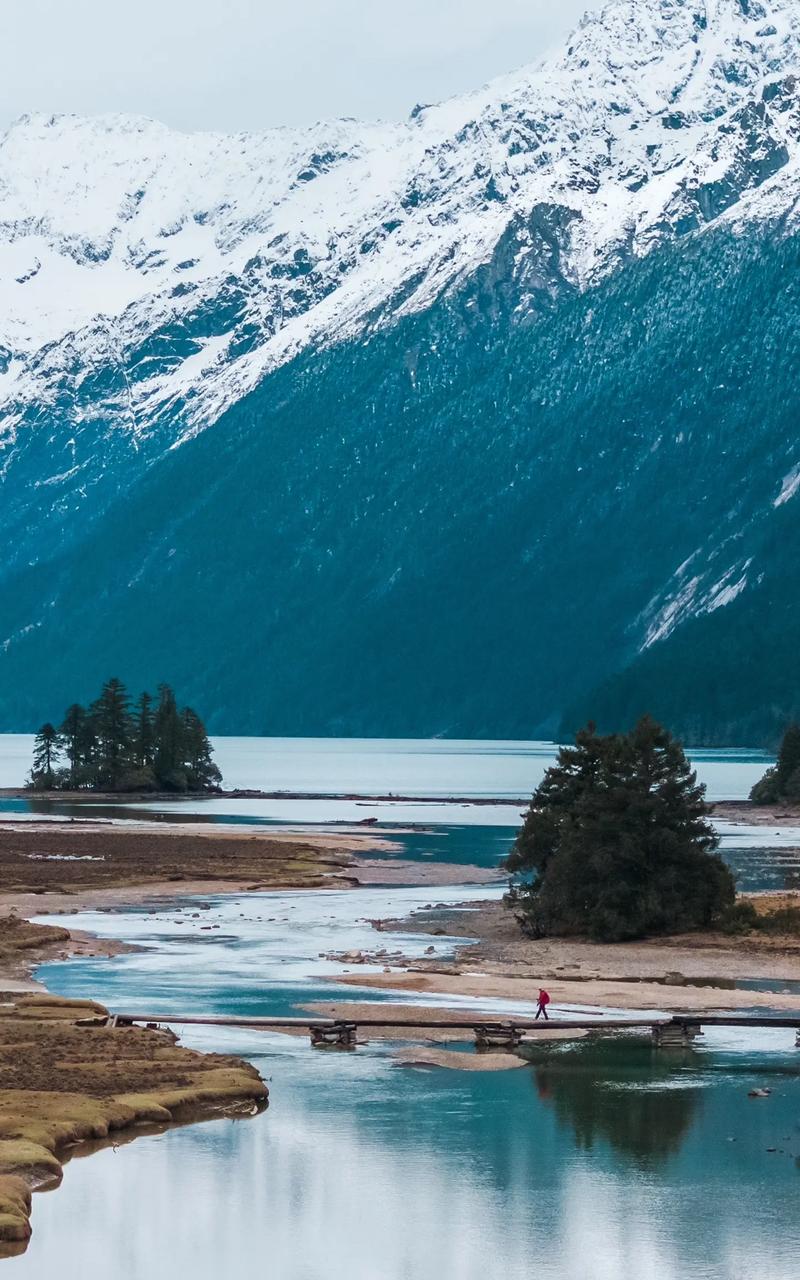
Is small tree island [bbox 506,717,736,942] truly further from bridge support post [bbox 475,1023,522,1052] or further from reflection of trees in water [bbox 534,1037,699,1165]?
bridge support post [bbox 475,1023,522,1052]

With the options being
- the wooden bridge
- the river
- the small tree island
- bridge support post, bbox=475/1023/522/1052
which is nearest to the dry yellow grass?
the river

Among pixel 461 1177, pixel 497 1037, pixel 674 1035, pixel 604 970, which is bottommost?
pixel 461 1177

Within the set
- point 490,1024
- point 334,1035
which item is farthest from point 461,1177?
point 334,1035

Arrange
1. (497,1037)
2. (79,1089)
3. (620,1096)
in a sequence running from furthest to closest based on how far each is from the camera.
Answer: (497,1037) → (620,1096) → (79,1089)

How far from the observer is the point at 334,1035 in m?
66.5

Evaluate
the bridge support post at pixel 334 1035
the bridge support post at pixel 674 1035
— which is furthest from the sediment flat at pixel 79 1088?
the bridge support post at pixel 674 1035

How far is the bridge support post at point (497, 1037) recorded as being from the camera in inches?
2591

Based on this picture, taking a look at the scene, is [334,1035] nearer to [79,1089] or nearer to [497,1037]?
[497,1037]

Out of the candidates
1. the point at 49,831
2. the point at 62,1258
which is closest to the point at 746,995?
the point at 62,1258

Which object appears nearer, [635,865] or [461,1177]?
[461,1177]

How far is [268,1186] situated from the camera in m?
50.3

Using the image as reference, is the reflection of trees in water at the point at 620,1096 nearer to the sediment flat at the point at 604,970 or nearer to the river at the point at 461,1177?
the river at the point at 461,1177

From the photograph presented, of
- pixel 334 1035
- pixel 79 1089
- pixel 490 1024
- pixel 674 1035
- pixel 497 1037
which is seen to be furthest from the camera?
pixel 674 1035

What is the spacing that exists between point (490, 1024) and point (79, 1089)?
14627mm
